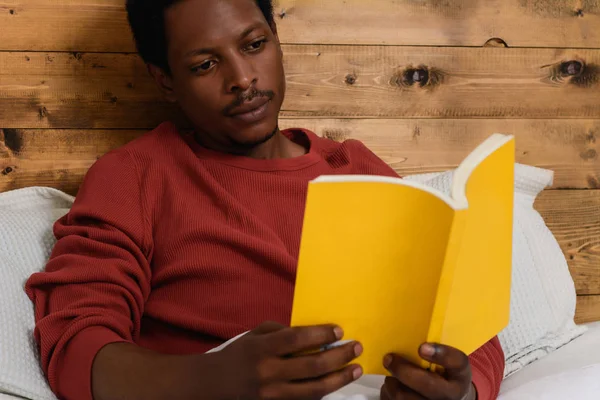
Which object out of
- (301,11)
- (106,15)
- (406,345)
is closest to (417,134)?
(301,11)

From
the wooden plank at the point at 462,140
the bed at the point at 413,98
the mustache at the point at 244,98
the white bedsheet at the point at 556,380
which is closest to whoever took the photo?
the white bedsheet at the point at 556,380

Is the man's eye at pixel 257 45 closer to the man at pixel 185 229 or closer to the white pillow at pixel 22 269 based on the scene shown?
the man at pixel 185 229

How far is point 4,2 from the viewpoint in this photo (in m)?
1.30

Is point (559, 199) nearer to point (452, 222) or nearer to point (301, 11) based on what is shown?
point (301, 11)

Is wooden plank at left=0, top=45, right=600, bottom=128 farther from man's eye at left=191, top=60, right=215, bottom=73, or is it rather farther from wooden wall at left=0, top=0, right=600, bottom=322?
man's eye at left=191, top=60, right=215, bottom=73

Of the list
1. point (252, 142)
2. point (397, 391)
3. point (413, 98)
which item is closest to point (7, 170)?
point (252, 142)

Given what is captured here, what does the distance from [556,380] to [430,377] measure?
12.8 inches

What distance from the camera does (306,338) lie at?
0.67 meters

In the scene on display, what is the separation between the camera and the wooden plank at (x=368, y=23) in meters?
1.32

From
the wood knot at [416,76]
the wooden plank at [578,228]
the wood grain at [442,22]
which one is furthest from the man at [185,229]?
the wooden plank at [578,228]

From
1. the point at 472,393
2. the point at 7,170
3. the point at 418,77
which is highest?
the point at 418,77

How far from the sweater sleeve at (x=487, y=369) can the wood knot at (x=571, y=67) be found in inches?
29.2

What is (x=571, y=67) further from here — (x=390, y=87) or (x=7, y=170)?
(x=7, y=170)

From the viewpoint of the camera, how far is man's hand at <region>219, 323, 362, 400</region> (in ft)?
2.22
